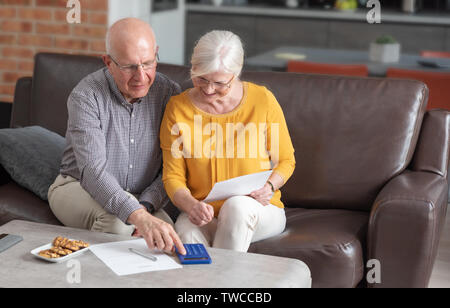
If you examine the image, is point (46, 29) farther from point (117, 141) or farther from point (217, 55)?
point (217, 55)

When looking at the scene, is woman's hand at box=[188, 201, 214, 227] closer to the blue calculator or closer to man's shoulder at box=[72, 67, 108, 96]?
the blue calculator

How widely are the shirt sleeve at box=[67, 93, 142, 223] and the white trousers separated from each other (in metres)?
0.22

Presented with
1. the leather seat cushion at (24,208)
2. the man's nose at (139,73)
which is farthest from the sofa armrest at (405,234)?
the leather seat cushion at (24,208)

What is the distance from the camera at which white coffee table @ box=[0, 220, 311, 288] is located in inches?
67.7

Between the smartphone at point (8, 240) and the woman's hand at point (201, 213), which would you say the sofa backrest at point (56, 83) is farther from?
the smartphone at point (8, 240)

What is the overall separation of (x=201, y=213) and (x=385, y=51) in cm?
253

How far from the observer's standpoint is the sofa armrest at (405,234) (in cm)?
223

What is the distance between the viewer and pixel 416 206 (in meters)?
2.24

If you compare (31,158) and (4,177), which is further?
(4,177)

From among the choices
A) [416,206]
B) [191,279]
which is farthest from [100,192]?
[416,206]

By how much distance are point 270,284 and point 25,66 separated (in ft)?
10.1

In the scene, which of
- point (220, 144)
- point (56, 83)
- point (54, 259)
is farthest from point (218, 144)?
point (56, 83)

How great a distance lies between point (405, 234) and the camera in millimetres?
2234

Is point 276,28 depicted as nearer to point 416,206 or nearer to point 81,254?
point 416,206
